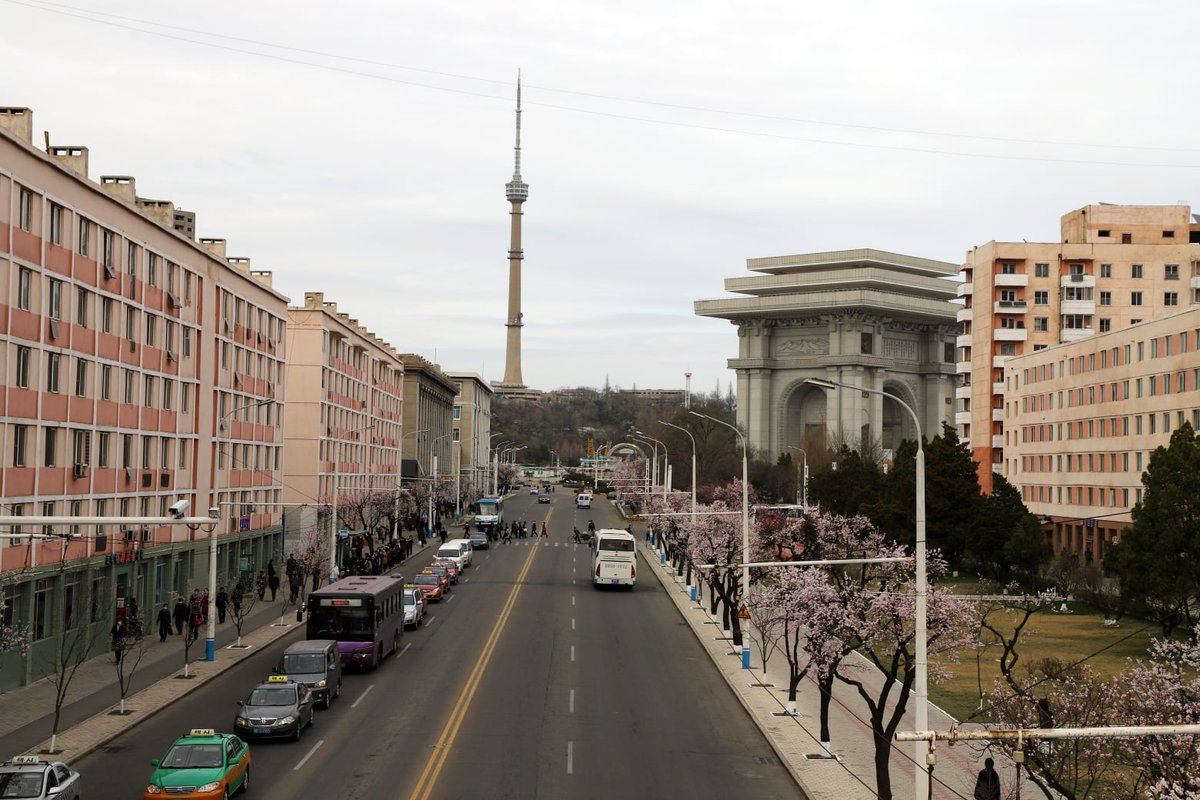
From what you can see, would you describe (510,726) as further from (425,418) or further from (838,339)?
(838,339)

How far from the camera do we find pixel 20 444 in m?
37.2

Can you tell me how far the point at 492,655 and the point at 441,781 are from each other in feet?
60.4

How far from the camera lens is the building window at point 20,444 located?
36.6 m

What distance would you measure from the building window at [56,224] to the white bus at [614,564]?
33951 mm

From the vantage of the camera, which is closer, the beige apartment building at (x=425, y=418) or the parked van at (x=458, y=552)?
the parked van at (x=458, y=552)

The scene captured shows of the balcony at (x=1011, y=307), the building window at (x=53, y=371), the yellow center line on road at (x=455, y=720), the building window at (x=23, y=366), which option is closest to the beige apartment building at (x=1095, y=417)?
the balcony at (x=1011, y=307)

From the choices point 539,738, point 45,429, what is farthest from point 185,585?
point 539,738

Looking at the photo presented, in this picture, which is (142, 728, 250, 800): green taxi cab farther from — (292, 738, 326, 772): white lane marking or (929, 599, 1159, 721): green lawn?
(929, 599, 1159, 721): green lawn

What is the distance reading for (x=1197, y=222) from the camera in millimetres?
98500

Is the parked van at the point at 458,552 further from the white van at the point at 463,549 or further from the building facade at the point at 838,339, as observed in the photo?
the building facade at the point at 838,339

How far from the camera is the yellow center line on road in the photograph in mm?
24422

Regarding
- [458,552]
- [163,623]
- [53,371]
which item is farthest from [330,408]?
[53,371]

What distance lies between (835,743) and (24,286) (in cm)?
2662

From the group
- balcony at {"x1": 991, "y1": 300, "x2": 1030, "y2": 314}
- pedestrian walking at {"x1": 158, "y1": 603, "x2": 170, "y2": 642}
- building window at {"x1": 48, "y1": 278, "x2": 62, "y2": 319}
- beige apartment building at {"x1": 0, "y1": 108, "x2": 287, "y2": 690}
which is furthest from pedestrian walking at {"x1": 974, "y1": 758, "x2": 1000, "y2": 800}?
balcony at {"x1": 991, "y1": 300, "x2": 1030, "y2": 314}
